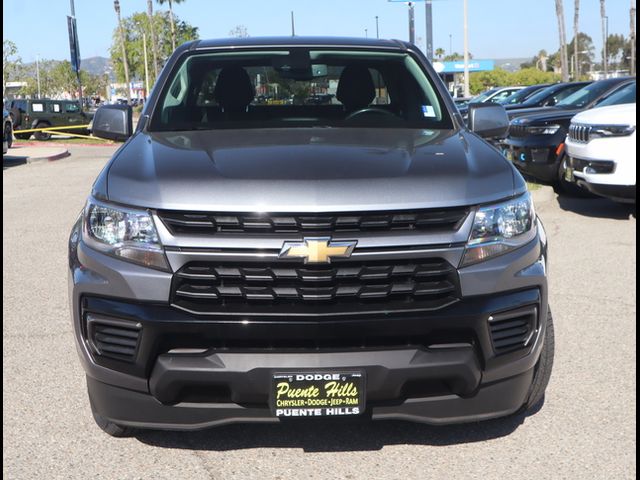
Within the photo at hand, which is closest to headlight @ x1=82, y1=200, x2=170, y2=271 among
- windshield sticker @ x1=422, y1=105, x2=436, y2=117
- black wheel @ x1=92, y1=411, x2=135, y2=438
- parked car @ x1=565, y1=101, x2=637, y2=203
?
black wheel @ x1=92, y1=411, x2=135, y2=438

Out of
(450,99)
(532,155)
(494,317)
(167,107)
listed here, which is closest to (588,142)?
(532,155)

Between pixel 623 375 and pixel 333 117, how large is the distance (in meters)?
2.06

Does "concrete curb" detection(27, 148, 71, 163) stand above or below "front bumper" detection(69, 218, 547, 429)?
→ below

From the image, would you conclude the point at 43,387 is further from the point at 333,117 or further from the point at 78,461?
the point at 333,117

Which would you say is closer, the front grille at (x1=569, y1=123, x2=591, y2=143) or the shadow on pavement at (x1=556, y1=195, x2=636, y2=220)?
the front grille at (x1=569, y1=123, x2=591, y2=143)

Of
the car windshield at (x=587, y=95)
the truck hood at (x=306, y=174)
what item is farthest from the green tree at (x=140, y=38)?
the truck hood at (x=306, y=174)

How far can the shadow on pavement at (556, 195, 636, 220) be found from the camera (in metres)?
10.1

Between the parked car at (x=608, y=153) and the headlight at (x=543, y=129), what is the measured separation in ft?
5.18

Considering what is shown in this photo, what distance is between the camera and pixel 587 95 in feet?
44.5

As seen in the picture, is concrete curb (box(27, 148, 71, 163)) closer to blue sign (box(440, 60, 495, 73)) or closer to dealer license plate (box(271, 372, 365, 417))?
dealer license plate (box(271, 372, 365, 417))

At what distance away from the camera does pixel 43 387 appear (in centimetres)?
448

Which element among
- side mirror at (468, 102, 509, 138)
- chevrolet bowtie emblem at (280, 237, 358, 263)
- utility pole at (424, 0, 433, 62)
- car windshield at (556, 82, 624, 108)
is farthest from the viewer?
utility pole at (424, 0, 433, 62)

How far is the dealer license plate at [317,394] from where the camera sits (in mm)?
3078

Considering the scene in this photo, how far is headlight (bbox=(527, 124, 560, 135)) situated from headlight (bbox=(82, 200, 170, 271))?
8.92 metres
